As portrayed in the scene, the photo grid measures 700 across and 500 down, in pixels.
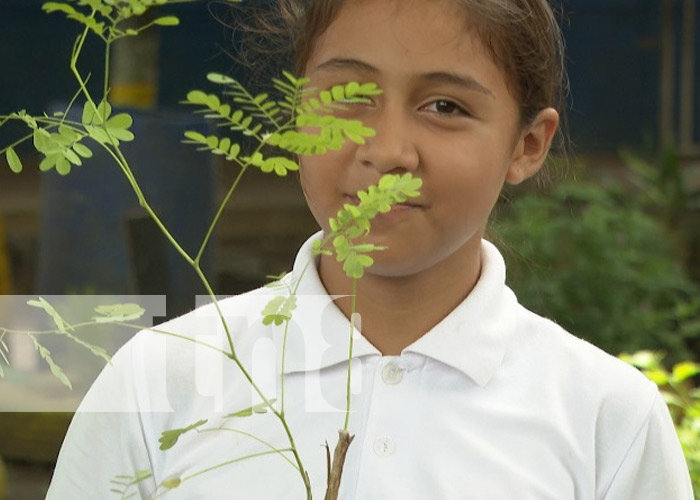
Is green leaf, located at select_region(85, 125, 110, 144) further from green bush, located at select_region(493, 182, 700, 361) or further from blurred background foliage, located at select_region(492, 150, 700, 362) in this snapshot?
green bush, located at select_region(493, 182, 700, 361)

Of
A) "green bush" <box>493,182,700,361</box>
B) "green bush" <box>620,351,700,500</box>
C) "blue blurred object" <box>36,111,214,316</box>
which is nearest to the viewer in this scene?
"green bush" <box>620,351,700,500</box>

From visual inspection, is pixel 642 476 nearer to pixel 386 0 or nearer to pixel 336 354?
pixel 336 354

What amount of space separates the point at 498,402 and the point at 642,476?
0.62 ft

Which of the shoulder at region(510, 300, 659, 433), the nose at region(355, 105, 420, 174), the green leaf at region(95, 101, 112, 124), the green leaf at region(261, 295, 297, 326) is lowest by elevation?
the shoulder at region(510, 300, 659, 433)

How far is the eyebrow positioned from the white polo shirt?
0.85ft

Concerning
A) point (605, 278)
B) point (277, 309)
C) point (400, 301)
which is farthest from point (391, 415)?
point (605, 278)

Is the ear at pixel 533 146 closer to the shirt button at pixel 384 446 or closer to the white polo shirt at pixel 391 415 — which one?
the white polo shirt at pixel 391 415

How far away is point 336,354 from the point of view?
5.33 ft

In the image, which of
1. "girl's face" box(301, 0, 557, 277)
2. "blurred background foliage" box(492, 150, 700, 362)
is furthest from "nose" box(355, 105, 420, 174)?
"blurred background foliage" box(492, 150, 700, 362)

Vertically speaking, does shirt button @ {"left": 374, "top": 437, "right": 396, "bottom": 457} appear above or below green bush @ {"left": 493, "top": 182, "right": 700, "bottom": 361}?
above

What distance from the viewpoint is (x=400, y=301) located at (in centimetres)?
165

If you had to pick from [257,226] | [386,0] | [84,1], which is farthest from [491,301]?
[257,226]

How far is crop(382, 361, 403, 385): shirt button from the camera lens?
62.2 inches

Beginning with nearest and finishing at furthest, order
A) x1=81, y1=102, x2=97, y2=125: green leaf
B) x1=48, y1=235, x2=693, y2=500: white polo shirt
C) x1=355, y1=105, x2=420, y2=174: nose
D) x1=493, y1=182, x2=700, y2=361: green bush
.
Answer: x1=81, y1=102, x2=97, y2=125: green leaf, x1=355, y1=105, x2=420, y2=174: nose, x1=48, y1=235, x2=693, y2=500: white polo shirt, x1=493, y1=182, x2=700, y2=361: green bush
